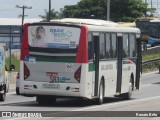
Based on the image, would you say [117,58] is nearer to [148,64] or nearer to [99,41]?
[99,41]

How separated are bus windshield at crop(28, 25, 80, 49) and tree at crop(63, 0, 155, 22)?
304 ft

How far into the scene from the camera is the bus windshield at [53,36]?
2422 centimetres

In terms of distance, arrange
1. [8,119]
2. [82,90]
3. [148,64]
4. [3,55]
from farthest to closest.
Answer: [148,64] < [3,55] < [82,90] < [8,119]

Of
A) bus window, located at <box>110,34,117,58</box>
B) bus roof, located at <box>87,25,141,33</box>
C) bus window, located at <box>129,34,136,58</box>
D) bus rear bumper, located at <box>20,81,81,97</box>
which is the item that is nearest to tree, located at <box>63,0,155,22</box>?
bus window, located at <box>129,34,136,58</box>

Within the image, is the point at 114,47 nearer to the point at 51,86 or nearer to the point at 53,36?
the point at 53,36

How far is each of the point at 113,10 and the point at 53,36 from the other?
96.8 meters

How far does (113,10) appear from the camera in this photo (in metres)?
121

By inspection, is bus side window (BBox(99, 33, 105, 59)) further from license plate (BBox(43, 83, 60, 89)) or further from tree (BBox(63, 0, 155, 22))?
tree (BBox(63, 0, 155, 22))

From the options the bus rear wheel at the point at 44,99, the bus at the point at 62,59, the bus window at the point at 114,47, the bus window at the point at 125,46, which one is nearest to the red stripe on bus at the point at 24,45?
the bus at the point at 62,59

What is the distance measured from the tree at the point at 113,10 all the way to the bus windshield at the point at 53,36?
92.5m

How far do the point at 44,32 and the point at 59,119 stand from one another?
253 inches

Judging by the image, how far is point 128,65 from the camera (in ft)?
95.0

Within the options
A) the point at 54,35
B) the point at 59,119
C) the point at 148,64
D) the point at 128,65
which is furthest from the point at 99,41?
the point at 148,64

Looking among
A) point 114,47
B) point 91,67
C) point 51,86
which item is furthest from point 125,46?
point 51,86
